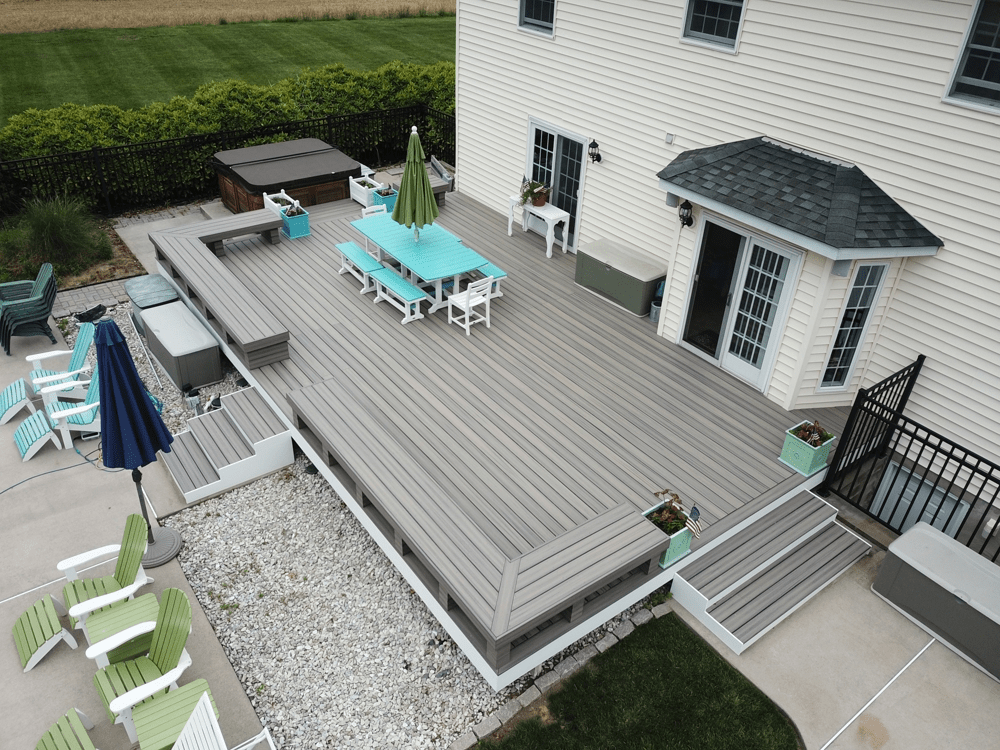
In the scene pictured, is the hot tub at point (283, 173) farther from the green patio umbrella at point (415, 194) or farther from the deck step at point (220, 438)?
the deck step at point (220, 438)

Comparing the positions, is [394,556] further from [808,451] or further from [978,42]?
[978,42]

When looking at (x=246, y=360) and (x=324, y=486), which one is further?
(x=246, y=360)

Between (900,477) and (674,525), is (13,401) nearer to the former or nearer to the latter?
(674,525)

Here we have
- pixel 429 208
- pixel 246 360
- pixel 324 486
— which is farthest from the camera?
pixel 429 208

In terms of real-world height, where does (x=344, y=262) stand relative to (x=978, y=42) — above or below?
below

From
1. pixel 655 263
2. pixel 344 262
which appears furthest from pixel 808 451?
pixel 344 262

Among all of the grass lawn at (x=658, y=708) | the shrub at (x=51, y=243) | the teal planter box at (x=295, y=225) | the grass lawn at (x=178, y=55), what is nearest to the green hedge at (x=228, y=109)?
the shrub at (x=51, y=243)
